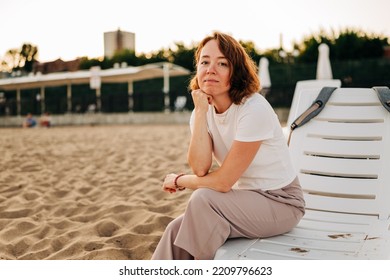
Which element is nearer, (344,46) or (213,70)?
(213,70)

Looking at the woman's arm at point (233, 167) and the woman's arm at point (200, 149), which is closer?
the woman's arm at point (233, 167)

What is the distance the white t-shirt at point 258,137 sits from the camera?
195 cm

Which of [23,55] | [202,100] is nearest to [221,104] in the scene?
[202,100]

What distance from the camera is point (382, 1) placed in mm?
2588

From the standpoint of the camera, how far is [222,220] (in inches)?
74.1

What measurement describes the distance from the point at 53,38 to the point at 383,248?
2.06m

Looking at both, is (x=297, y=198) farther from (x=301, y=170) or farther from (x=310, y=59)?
(x=310, y=59)

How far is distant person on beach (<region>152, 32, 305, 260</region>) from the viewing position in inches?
73.5

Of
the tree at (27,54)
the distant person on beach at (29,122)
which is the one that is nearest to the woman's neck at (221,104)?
the tree at (27,54)

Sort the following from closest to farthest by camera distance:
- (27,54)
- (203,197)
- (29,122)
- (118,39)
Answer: (203,197)
(118,39)
(27,54)
(29,122)

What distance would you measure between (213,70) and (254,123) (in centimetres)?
28

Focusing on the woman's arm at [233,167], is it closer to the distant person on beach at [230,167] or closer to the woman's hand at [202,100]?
the distant person on beach at [230,167]

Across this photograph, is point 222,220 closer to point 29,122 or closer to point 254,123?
point 254,123
